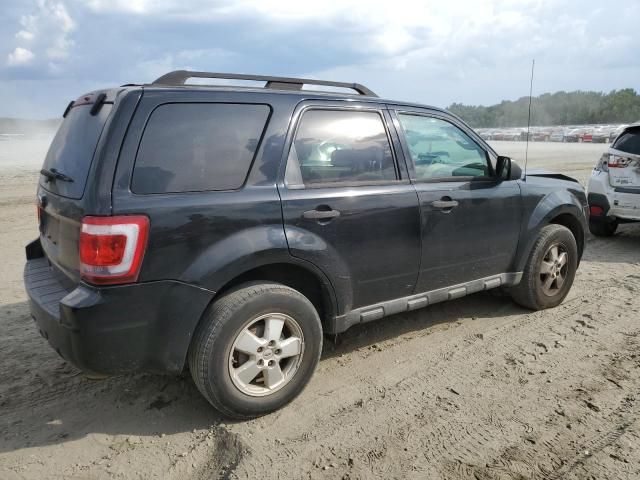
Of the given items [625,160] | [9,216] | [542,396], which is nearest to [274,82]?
[542,396]

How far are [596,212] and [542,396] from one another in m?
4.82

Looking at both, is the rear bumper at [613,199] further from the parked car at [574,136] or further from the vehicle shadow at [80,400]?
the parked car at [574,136]

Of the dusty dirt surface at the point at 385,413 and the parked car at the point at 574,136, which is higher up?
the dusty dirt surface at the point at 385,413

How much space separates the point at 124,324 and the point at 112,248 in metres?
0.39

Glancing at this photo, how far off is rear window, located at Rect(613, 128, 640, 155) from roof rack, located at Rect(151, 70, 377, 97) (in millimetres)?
4753

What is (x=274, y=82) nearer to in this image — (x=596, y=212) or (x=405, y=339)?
(x=405, y=339)

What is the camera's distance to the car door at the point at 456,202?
372cm

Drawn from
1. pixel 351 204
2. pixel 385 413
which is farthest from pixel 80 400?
pixel 351 204

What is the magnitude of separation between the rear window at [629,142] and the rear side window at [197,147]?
5.87m

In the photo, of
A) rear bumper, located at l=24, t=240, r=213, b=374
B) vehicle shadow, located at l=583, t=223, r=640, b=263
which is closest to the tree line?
vehicle shadow, located at l=583, t=223, r=640, b=263

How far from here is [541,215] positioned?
175 inches

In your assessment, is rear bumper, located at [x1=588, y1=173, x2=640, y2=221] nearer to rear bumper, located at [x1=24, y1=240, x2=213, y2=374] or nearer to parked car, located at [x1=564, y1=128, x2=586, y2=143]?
rear bumper, located at [x1=24, y1=240, x2=213, y2=374]

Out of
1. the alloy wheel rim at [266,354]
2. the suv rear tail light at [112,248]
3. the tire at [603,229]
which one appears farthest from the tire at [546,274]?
the suv rear tail light at [112,248]

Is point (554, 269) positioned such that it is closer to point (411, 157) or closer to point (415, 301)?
point (415, 301)
